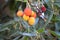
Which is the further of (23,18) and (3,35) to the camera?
(3,35)

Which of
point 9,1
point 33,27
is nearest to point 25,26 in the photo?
point 33,27

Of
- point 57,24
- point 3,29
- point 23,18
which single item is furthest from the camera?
point 57,24

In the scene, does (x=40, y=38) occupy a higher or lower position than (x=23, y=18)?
lower

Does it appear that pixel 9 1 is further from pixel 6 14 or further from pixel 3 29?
pixel 3 29

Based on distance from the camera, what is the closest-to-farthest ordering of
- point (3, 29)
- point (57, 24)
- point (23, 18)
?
point (23, 18) < point (3, 29) < point (57, 24)

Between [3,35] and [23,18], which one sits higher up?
[23,18]

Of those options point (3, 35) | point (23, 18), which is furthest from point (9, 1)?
point (23, 18)

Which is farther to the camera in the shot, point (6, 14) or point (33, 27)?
point (6, 14)

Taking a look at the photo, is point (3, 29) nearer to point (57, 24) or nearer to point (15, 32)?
point (15, 32)
